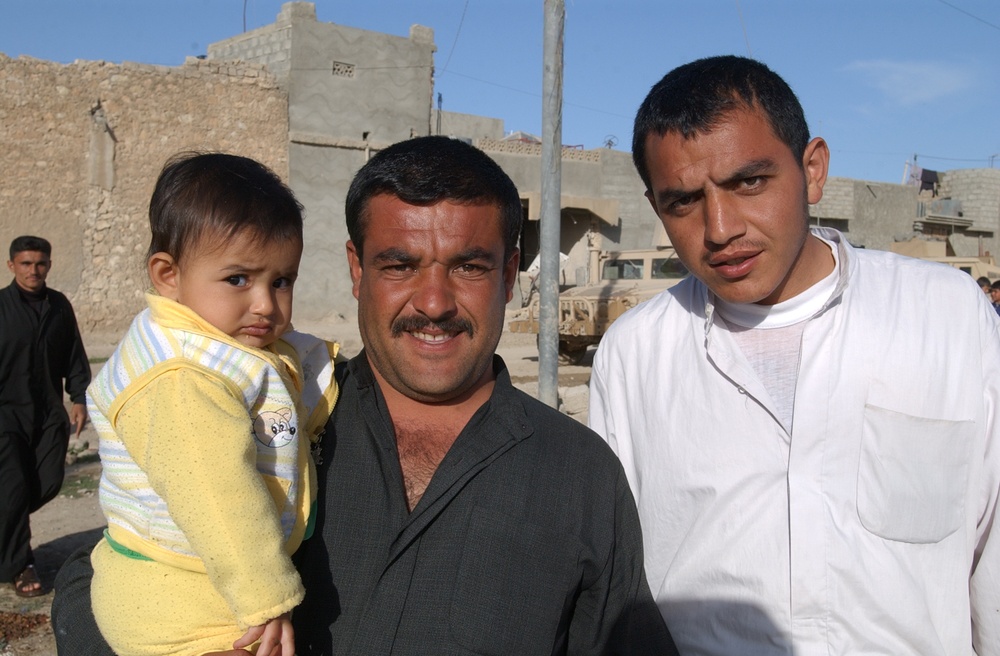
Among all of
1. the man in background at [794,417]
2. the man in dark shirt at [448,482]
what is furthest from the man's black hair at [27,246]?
the man in background at [794,417]

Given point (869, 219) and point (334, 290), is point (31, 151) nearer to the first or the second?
point (334, 290)

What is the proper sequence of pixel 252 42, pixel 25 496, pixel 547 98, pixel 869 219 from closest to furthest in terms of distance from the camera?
pixel 25 496 < pixel 547 98 < pixel 252 42 < pixel 869 219

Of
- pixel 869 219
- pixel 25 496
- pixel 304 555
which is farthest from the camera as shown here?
pixel 869 219

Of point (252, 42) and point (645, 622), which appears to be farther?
point (252, 42)

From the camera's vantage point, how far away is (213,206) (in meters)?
1.76

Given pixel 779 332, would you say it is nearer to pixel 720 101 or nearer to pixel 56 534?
pixel 720 101

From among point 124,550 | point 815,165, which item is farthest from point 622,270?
point 124,550

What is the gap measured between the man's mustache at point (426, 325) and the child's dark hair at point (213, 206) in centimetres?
30

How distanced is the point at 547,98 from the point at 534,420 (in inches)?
258

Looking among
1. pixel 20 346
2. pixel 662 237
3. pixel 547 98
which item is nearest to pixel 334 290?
pixel 662 237

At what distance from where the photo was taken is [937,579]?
5.73 ft

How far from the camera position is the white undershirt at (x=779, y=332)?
6.29 ft

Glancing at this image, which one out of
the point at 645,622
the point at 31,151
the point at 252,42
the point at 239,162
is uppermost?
the point at 252,42

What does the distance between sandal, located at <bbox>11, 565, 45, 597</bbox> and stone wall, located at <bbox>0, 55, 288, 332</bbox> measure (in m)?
11.1
